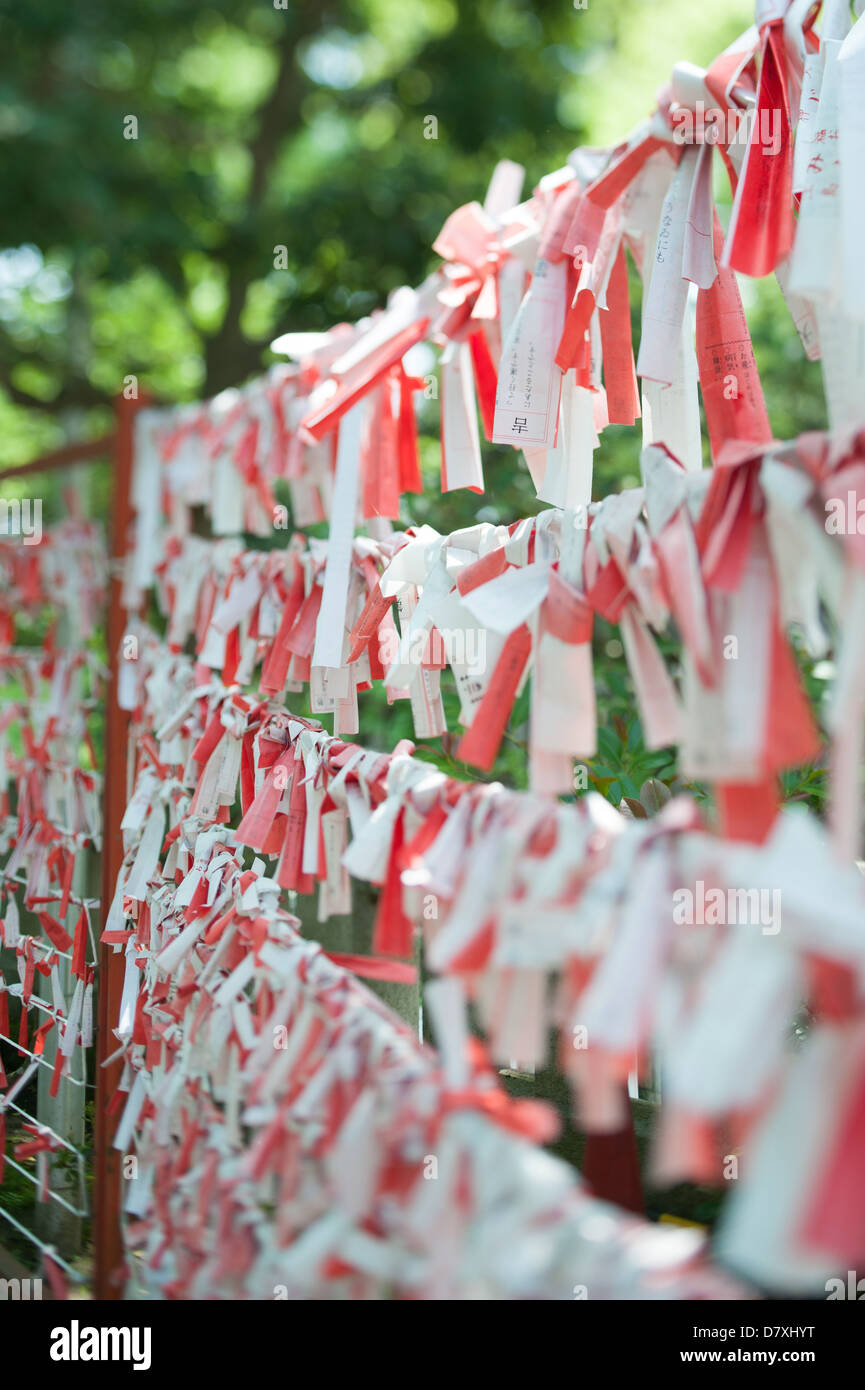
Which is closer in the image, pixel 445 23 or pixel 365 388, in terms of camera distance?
pixel 365 388

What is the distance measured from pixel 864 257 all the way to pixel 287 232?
158 inches

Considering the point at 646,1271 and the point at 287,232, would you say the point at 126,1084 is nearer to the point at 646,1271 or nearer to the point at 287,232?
the point at 646,1271

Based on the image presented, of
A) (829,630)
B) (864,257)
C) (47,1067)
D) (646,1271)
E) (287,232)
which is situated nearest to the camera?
(646,1271)

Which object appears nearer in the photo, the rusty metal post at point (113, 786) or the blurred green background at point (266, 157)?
the rusty metal post at point (113, 786)

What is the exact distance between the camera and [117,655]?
1404 mm

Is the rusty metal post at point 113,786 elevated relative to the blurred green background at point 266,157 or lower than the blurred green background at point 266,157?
lower

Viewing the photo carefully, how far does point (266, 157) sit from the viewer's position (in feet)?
17.5

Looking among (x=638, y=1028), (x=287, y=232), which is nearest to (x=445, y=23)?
(x=287, y=232)

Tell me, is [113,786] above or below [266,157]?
below

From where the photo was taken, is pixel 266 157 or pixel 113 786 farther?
pixel 266 157

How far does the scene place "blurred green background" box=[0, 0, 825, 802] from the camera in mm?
4227

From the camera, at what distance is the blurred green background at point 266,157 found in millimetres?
4227

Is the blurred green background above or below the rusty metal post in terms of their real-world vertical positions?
above

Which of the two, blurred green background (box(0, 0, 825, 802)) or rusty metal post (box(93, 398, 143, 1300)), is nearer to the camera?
rusty metal post (box(93, 398, 143, 1300))
